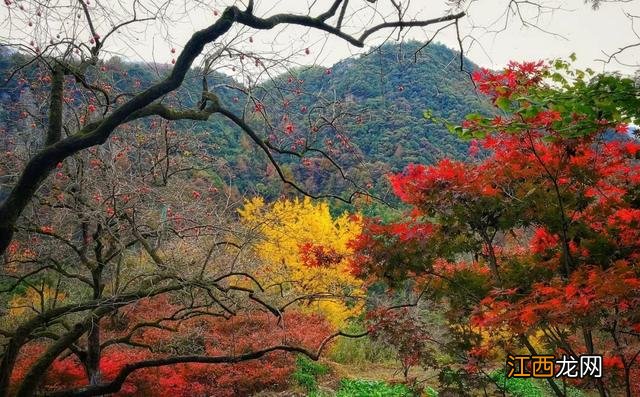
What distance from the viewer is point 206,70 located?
10.4 ft

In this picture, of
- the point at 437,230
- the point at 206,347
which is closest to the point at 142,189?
the point at 437,230

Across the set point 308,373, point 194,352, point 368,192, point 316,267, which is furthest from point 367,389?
point 368,192

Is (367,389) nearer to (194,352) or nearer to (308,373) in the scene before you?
(308,373)

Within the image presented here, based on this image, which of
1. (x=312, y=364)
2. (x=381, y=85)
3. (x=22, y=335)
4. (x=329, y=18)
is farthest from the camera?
(x=312, y=364)

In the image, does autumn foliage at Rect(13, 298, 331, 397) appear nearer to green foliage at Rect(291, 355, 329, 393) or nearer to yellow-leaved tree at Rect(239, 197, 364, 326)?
green foliage at Rect(291, 355, 329, 393)

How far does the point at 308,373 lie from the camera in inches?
424

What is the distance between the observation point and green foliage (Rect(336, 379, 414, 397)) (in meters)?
9.62

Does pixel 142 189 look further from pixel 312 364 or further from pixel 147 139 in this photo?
pixel 312 364

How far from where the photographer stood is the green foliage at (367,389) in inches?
379

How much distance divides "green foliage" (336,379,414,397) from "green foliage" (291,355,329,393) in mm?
596

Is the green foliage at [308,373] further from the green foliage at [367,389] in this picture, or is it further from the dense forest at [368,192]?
the dense forest at [368,192]

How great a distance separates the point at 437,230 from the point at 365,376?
850cm

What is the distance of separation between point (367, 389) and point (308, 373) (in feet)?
4.73

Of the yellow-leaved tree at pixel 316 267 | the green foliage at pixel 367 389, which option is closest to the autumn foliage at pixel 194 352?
the green foliage at pixel 367 389
